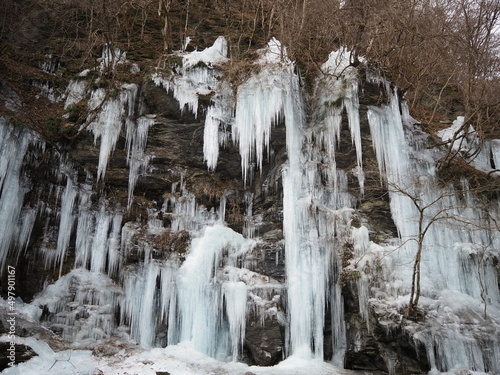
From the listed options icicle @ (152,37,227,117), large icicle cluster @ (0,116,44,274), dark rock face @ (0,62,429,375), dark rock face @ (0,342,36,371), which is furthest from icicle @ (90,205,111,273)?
icicle @ (152,37,227,117)

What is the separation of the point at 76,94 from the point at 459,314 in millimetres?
9989

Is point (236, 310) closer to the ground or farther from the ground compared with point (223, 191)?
closer to the ground

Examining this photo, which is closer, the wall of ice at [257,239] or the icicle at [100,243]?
the wall of ice at [257,239]

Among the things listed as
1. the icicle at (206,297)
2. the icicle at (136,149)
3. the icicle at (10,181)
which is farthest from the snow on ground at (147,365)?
the icicle at (136,149)

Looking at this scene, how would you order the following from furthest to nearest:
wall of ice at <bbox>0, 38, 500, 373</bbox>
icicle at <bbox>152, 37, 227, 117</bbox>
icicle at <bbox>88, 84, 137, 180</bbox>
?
icicle at <bbox>152, 37, 227, 117</bbox>, icicle at <bbox>88, 84, 137, 180</bbox>, wall of ice at <bbox>0, 38, 500, 373</bbox>


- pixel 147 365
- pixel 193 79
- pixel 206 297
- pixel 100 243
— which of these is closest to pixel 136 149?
pixel 193 79

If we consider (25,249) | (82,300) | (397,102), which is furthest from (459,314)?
(25,249)

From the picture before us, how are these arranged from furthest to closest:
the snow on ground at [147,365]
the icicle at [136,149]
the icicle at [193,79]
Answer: the icicle at [193,79] < the icicle at [136,149] < the snow on ground at [147,365]

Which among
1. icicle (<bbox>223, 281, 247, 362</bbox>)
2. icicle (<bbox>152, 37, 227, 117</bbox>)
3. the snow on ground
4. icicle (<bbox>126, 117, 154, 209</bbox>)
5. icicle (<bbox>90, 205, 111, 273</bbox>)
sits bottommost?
the snow on ground

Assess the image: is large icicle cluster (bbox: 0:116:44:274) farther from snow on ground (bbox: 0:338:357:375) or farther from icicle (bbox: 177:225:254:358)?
icicle (bbox: 177:225:254:358)

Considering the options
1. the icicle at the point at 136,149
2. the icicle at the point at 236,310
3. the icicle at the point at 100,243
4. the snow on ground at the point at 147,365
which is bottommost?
the snow on ground at the point at 147,365

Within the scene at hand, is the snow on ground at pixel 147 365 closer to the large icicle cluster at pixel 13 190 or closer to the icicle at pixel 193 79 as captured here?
the large icicle cluster at pixel 13 190

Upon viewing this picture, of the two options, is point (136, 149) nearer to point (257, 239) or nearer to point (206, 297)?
point (257, 239)

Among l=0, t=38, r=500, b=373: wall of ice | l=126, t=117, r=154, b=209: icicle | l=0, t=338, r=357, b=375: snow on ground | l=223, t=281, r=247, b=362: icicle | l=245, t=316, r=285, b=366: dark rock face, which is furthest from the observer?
l=126, t=117, r=154, b=209: icicle
